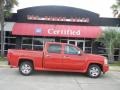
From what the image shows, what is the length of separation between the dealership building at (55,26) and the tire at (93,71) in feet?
45.1

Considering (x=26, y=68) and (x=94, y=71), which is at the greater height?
(x=26, y=68)

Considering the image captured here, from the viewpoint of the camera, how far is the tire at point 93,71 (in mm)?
18875

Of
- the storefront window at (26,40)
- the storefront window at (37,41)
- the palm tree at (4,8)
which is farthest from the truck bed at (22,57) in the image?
the storefront window at (26,40)

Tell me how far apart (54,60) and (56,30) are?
14543 mm

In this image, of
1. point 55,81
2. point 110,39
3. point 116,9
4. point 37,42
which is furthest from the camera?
point 37,42

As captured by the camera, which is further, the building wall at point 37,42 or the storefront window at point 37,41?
the storefront window at point 37,41

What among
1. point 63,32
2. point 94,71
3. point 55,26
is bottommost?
point 94,71

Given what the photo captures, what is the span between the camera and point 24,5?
35.5 metres

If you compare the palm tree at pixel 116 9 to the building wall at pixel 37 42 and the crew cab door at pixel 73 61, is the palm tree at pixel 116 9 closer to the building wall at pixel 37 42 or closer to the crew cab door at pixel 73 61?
the building wall at pixel 37 42

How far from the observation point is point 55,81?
16859 millimetres

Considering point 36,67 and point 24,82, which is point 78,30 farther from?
point 24,82

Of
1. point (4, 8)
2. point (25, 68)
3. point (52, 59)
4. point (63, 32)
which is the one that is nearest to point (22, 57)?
point (25, 68)

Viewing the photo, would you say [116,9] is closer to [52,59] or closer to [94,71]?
[94,71]

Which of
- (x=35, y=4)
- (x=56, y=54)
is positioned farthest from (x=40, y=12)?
(x=56, y=54)
